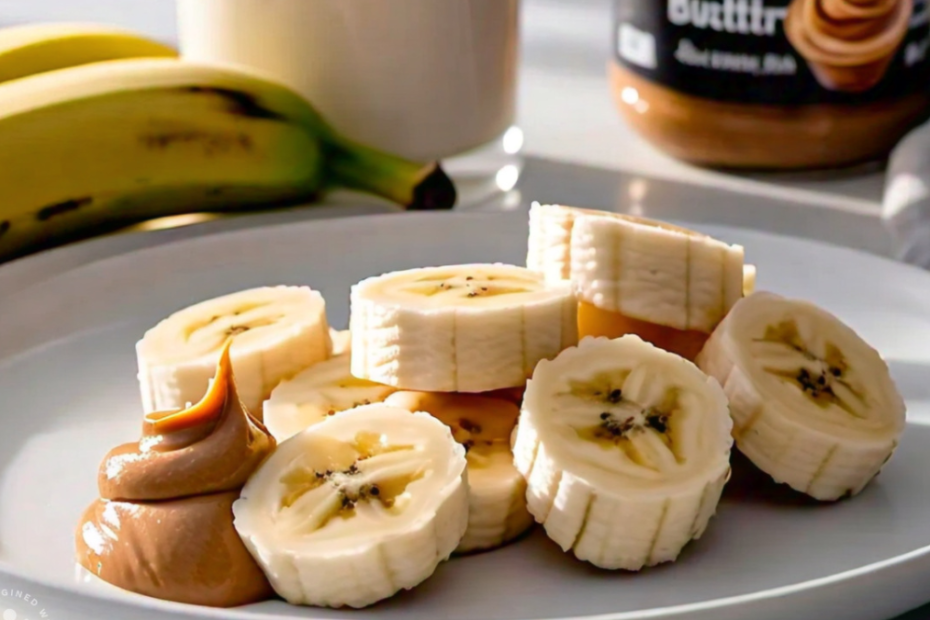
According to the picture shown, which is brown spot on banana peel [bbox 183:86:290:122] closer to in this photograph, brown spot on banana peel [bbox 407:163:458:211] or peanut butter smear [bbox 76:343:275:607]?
brown spot on banana peel [bbox 407:163:458:211]

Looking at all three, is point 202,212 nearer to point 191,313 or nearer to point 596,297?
point 191,313

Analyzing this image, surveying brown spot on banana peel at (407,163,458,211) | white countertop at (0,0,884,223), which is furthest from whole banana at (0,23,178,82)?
white countertop at (0,0,884,223)

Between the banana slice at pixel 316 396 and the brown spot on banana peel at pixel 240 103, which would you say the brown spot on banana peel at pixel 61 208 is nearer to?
the brown spot on banana peel at pixel 240 103

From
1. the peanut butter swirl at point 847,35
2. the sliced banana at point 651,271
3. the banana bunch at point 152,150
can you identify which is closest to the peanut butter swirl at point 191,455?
the sliced banana at point 651,271

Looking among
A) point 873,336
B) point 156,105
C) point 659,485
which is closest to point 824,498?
point 659,485

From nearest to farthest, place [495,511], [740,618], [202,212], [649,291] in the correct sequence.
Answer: [740,618] → [495,511] → [649,291] → [202,212]

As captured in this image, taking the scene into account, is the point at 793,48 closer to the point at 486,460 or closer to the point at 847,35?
the point at 847,35
